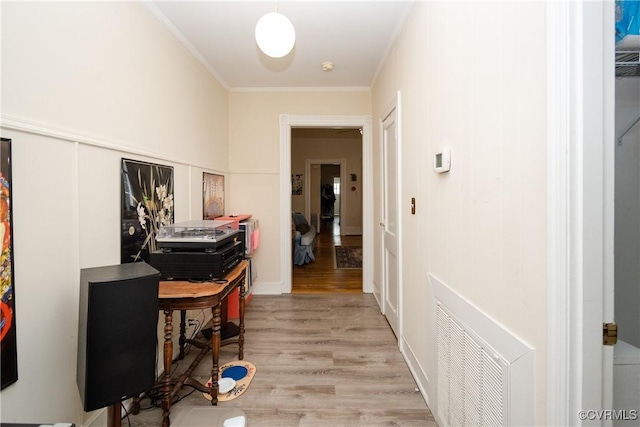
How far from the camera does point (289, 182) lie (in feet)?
12.3

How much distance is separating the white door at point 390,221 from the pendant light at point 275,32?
1170 mm

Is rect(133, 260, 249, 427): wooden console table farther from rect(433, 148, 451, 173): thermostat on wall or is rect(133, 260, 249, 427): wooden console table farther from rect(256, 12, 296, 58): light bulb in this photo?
rect(256, 12, 296, 58): light bulb

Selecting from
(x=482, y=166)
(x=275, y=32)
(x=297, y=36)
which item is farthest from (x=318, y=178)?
(x=482, y=166)

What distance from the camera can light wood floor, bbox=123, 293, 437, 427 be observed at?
1.67 m

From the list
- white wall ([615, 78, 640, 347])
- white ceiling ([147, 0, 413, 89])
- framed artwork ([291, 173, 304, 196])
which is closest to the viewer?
white wall ([615, 78, 640, 347])

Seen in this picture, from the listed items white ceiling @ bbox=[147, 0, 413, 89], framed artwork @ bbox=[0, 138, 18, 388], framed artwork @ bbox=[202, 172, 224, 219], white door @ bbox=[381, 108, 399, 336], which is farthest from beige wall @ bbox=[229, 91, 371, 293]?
framed artwork @ bbox=[0, 138, 18, 388]

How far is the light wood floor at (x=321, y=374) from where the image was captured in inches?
65.7

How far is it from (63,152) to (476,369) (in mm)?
2101

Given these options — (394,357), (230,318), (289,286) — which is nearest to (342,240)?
(289,286)

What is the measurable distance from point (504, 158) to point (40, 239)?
192 centimetres

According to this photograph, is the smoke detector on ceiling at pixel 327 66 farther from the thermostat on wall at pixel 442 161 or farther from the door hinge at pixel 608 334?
the door hinge at pixel 608 334

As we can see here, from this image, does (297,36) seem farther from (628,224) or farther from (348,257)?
(348,257)

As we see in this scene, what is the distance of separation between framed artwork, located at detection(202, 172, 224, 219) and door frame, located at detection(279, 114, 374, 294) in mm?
787

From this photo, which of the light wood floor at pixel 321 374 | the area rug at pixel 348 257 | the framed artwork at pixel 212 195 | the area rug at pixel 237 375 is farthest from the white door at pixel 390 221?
the area rug at pixel 348 257
